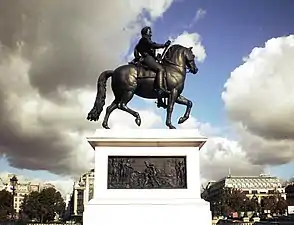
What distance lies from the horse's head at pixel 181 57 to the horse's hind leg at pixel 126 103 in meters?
1.98

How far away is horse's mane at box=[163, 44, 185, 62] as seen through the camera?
16.1m

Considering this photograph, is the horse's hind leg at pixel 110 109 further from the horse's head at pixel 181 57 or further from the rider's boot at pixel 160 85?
the horse's head at pixel 181 57

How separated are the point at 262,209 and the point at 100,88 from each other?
342 ft

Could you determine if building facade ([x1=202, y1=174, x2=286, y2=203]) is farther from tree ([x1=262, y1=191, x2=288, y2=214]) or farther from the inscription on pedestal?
the inscription on pedestal

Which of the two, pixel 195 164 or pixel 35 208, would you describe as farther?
pixel 35 208

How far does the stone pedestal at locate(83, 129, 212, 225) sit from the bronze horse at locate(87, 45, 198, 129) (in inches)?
36.1

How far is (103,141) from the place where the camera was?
14945 millimetres

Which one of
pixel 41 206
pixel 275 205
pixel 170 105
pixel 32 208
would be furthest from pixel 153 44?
pixel 275 205

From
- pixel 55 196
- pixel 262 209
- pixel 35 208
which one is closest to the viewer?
pixel 35 208

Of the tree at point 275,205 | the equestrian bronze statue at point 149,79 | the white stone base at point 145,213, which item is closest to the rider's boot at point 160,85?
the equestrian bronze statue at point 149,79

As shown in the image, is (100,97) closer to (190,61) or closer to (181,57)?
(181,57)

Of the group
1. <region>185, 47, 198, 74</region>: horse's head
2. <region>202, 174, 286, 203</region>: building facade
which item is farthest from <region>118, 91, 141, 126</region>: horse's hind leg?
<region>202, 174, 286, 203</region>: building facade

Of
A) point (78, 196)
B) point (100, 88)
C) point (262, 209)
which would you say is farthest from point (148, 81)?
point (78, 196)

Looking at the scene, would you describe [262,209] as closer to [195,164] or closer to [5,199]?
[5,199]
